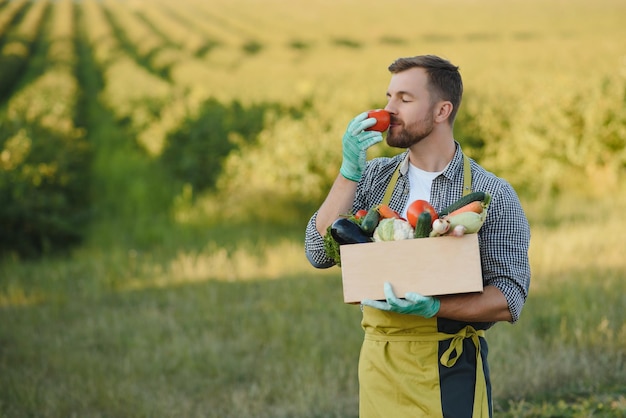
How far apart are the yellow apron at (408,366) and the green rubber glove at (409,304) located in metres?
0.17

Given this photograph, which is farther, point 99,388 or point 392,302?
point 99,388

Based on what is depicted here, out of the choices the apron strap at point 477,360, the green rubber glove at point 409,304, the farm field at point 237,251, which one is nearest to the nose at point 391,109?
the green rubber glove at point 409,304

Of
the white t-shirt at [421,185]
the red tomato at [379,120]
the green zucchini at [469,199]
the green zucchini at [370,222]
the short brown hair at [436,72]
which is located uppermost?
the short brown hair at [436,72]

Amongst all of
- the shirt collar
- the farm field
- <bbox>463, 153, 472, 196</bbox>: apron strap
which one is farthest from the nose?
the farm field

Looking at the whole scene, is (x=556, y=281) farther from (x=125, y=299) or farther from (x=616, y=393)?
(x=125, y=299)

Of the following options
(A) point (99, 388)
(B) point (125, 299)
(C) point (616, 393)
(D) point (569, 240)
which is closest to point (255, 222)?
(B) point (125, 299)

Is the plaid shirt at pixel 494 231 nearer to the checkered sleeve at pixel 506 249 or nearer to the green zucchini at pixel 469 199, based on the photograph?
the checkered sleeve at pixel 506 249

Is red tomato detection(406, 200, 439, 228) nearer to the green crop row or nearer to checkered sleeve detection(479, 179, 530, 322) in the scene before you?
checkered sleeve detection(479, 179, 530, 322)

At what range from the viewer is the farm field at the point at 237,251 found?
18.9 feet

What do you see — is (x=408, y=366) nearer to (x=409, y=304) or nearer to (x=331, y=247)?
(x=409, y=304)

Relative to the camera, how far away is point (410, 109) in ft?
9.87

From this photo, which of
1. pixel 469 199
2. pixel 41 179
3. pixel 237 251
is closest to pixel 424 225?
pixel 469 199

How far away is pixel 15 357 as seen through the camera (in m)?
6.72

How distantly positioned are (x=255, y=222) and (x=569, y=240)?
486 cm
